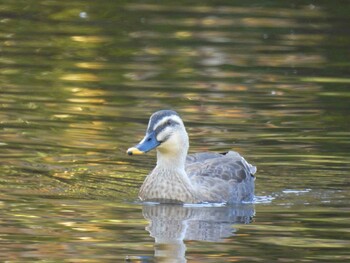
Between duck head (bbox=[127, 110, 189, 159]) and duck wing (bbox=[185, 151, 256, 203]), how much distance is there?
0.41m

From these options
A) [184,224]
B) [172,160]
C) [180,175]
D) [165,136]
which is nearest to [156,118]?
[165,136]

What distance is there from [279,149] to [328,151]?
1.72 feet

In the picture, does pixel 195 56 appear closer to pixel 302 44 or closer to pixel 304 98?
pixel 302 44

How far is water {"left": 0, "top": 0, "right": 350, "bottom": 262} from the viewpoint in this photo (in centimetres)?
1215

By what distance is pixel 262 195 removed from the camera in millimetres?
14359

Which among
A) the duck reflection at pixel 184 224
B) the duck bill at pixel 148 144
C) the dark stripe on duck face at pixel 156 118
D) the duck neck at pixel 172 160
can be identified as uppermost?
the dark stripe on duck face at pixel 156 118

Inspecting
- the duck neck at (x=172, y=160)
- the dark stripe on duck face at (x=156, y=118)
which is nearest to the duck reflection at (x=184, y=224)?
the duck neck at (x=172, y=160)

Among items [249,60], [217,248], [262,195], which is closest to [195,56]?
[249,60]

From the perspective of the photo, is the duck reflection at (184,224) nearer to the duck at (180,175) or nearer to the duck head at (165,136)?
the duck at (180,175)

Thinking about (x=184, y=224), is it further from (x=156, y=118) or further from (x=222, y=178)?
(x=222, y=178)

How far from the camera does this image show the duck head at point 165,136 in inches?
535

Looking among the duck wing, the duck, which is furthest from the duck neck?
the duck wing

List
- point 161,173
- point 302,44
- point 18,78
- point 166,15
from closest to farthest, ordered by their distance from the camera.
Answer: point 161,173 → point 18,78 → point 302,44 → point 166,15

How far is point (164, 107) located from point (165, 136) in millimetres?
4528
